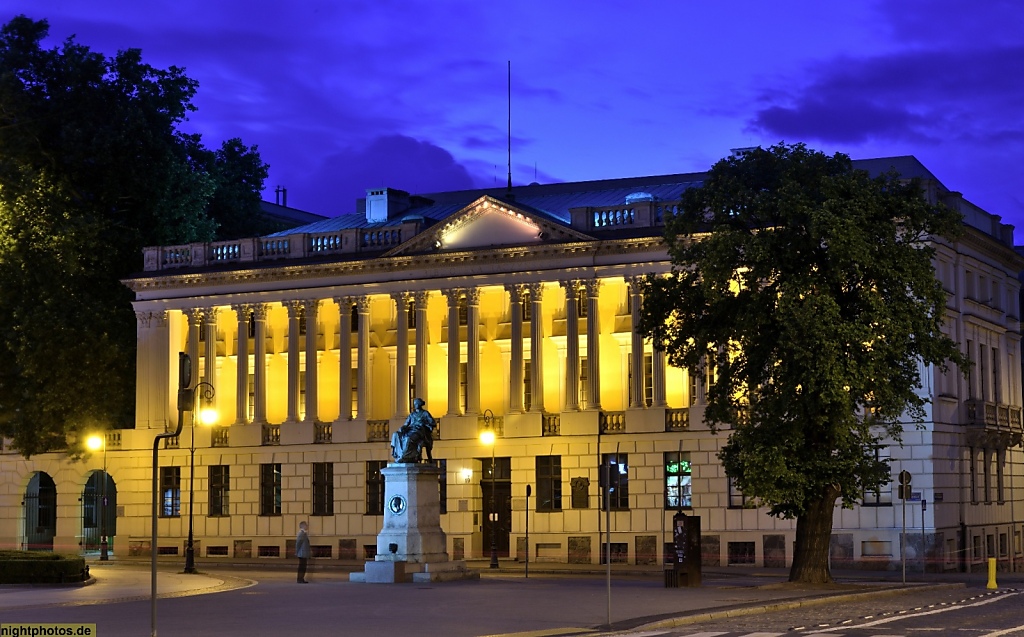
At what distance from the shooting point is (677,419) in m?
63.0

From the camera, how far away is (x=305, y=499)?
6919 centimetres

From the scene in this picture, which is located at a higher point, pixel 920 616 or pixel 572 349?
pixel 572 349

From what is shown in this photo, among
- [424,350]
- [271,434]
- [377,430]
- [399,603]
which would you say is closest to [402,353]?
[424,350]

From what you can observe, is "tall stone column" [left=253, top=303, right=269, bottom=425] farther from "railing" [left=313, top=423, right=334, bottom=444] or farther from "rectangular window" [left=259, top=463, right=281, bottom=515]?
"railing" [left=313, top=423, right=334, bottom=444]

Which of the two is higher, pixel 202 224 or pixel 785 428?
pixel 202 224

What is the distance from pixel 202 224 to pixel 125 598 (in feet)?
131

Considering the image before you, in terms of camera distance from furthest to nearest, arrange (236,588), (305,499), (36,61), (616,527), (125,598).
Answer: (36,61)
(305,499)
(616,527)
(236,588)
(125,598)

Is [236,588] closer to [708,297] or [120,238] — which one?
[708,297]

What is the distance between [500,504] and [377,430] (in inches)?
244

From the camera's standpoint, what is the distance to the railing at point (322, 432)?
69.5 m

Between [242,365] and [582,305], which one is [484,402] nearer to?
[582,305]

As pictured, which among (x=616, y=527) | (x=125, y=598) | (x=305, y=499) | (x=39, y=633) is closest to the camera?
(x=39, y=633)

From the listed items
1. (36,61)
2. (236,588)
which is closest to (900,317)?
(236,588)

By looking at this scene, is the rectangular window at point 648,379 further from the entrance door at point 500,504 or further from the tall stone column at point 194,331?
the tall stone column at point 194,331
